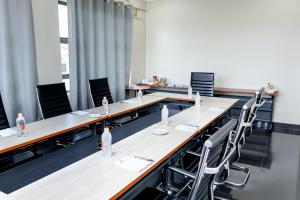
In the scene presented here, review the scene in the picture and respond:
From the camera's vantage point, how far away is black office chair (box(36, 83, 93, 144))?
292 centimetres

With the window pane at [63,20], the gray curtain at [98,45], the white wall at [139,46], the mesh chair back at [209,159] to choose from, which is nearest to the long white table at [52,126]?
the gray curtain at [98,45]

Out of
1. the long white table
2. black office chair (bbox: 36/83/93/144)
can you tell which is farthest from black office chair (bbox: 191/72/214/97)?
Result: black office chair (bbox: 36/83/93/144)

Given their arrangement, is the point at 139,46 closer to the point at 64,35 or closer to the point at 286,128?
the point at 64,35

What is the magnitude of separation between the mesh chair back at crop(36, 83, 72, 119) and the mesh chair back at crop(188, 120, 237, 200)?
7.25 feet

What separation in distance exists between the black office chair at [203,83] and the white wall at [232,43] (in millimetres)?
651

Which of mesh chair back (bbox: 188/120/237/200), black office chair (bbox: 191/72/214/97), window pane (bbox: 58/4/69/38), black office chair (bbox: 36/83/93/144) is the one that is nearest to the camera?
mesh chair back (bbox: 188/120/237/200)

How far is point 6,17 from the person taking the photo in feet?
9.73

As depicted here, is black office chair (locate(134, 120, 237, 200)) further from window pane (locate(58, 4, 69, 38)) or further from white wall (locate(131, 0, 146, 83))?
white wall (locate(131, 0, 146, 83))

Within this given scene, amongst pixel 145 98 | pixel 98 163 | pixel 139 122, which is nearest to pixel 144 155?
pixel 98 163

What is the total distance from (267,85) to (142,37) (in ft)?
9.79

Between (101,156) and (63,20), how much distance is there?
9.68 ft

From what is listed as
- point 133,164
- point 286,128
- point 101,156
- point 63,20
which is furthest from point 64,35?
point 286,128

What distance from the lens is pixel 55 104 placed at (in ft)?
10.3

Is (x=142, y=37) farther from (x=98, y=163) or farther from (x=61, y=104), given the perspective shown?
(x=98, y=163)
